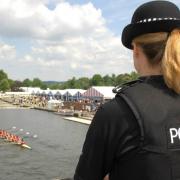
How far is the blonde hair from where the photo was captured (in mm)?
1810

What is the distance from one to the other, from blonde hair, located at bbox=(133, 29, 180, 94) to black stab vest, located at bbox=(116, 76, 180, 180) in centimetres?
9

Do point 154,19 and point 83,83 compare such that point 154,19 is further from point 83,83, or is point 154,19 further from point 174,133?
point 83,83

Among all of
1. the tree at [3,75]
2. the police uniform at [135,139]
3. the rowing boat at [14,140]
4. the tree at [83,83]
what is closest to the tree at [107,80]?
the tree at [83,83]

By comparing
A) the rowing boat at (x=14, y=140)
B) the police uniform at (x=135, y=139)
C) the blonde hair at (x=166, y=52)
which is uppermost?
the blonde hair at (x=166, y=52)

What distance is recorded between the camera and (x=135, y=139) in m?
1.74

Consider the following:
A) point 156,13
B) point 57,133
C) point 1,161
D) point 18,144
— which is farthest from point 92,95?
point 156,13

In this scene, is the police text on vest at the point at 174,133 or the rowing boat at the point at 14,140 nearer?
the police text on vest at the point at 174,133

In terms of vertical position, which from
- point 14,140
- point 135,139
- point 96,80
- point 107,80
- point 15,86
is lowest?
point 14,140

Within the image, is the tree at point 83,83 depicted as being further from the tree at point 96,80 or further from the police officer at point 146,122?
the police officer at point 146,122

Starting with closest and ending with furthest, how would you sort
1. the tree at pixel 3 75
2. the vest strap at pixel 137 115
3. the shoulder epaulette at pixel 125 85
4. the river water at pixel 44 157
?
the vest strap at pixel 137 115
the shoulder epaulette at pixel 125 85
the river water at pixel 44 157
the tree at pixel 3 75

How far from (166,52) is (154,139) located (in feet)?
1.20

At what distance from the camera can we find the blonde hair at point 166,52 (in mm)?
1810

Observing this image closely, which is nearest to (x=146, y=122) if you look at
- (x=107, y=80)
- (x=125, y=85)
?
(x=125, y=85)

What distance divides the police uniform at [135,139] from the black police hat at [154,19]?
267 mm
